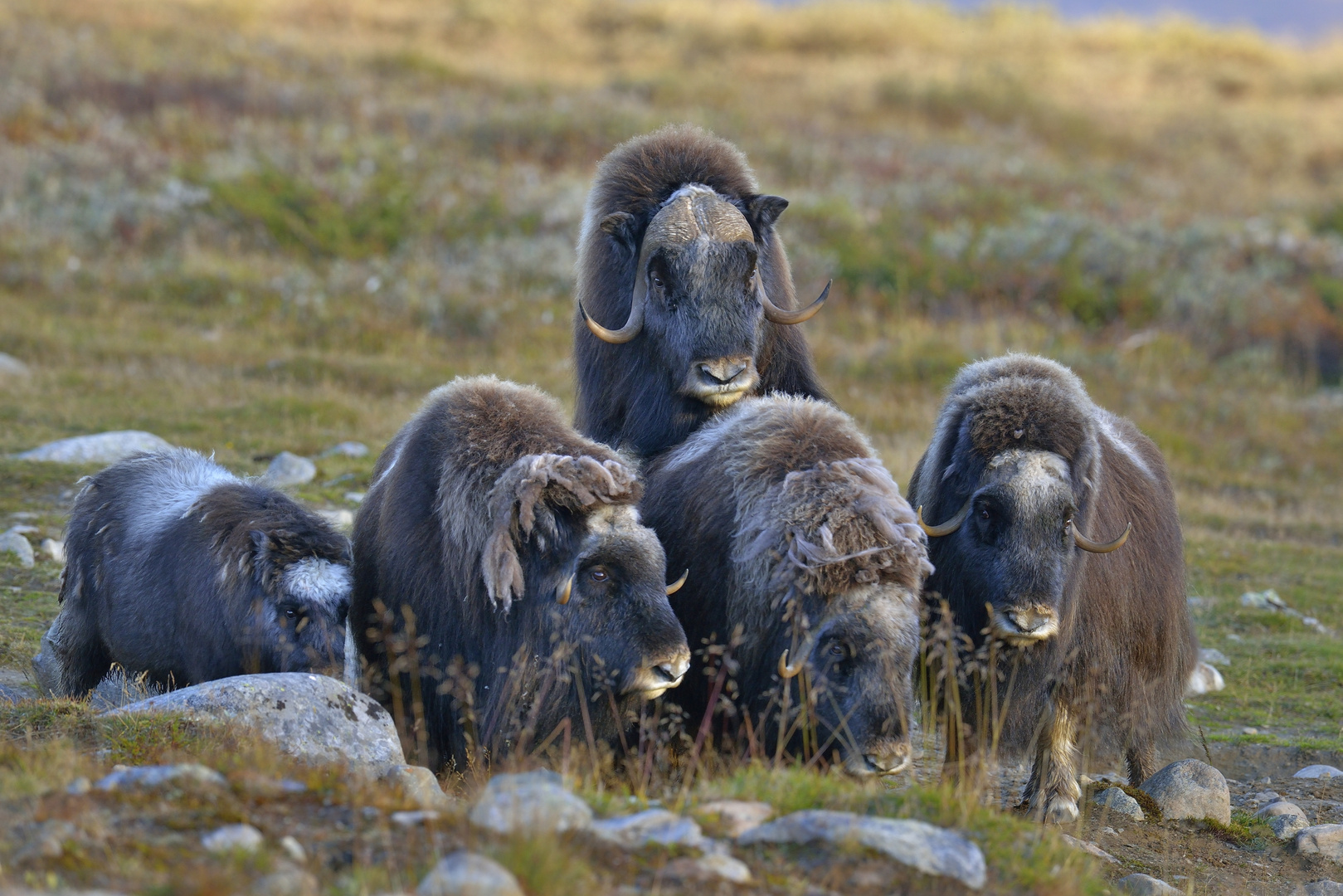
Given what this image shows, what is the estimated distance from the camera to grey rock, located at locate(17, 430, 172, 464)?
997 centimetres

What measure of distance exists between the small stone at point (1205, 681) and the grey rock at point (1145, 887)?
3.15 meters

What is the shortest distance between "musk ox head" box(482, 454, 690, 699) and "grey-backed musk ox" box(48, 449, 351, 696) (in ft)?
3.47

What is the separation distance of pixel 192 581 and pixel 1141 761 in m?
4.20

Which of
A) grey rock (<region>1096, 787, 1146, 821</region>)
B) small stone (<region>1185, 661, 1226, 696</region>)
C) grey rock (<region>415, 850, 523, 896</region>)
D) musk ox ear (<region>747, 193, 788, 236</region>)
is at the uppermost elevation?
musk ox ear (<region>747, 193, 788, 236</region>)

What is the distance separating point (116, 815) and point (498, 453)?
6.21 feet

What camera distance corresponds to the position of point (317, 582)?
542 centimetres

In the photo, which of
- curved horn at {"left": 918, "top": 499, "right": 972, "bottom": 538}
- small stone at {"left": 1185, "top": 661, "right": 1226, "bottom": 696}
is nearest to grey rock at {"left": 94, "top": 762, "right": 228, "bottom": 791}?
curved horn at {"left": 918, "top": 499, "right": 972, "bottom": 538}

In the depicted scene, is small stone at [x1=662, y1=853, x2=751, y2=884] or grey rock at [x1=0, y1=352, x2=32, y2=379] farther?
A: grey rock at [x1=0, y1=352, x2=32, y2=379]

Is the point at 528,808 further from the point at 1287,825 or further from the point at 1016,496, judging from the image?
the point at 1287,825

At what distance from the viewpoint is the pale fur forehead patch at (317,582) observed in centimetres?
538

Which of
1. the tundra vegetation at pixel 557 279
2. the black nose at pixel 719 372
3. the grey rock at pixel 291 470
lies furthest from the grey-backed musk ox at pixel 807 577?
the grey rock at pixel 291 470

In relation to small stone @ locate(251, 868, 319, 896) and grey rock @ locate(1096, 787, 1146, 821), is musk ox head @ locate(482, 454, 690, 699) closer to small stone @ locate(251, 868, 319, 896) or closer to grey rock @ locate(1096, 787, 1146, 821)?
small stone @ locate(251, 868, 319, 896)

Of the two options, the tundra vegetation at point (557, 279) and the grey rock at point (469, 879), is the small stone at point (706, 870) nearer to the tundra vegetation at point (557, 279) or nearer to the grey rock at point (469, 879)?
the tundra vegetation at point (557, 279)

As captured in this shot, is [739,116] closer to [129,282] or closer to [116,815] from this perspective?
[129,282]
